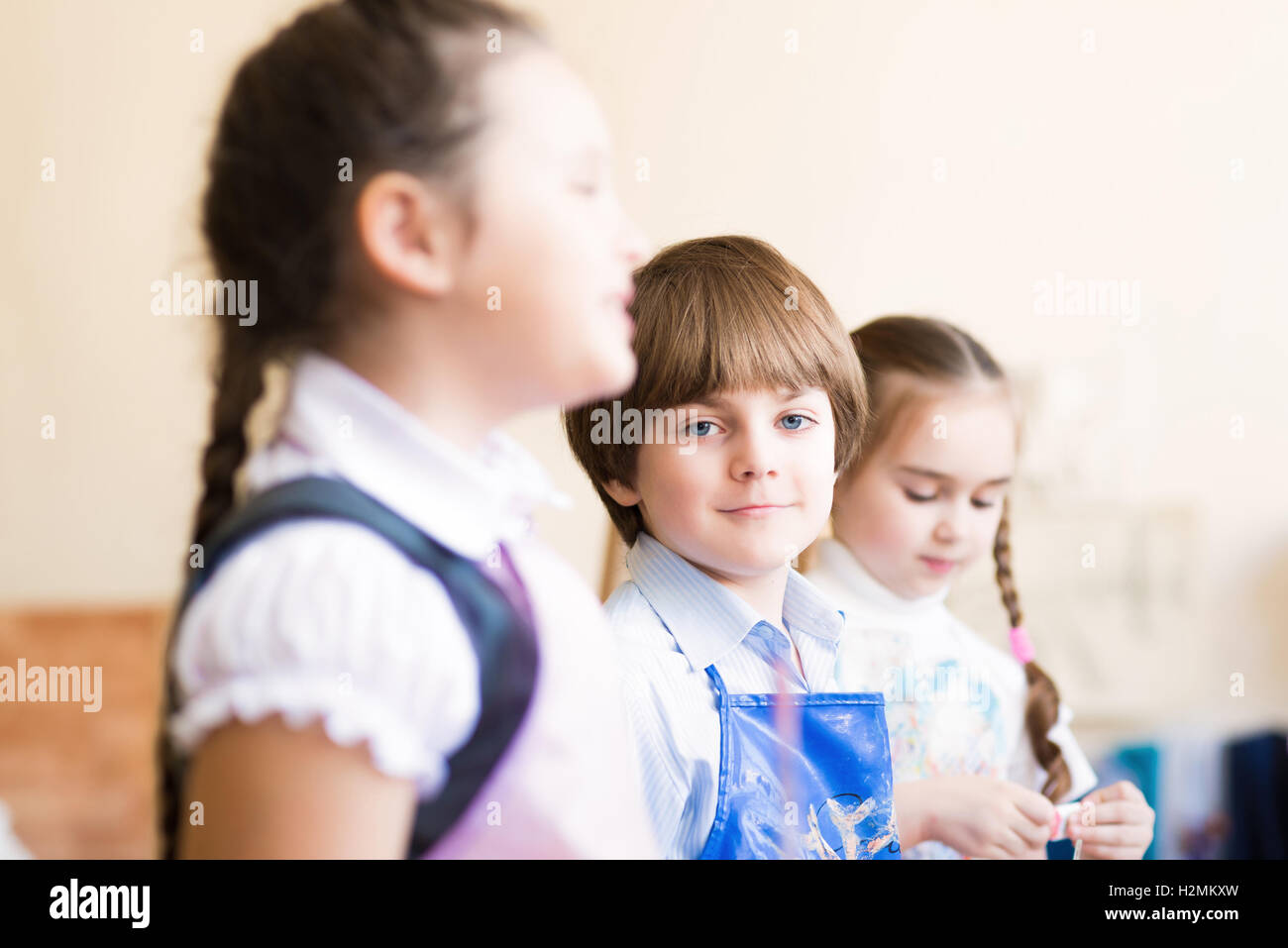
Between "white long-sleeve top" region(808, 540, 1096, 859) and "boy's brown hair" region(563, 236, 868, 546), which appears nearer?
"boy's brown hair" region(563, 236, 868, 546)

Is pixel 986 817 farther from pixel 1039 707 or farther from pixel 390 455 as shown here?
pixel 390 455

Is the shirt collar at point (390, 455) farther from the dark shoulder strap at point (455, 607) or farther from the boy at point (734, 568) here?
the boy at point (734, 568)

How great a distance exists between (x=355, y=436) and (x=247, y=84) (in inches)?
8.2

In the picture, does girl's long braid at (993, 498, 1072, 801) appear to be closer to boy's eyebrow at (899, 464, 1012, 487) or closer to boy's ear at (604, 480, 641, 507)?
boy's eyebrow at (899, 464, 1012, 487)

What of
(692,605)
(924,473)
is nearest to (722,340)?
(692,605)

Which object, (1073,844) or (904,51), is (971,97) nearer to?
(904,51)

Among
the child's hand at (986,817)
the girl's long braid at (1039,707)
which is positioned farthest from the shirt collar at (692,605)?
the girl's long braid at (1039,707)

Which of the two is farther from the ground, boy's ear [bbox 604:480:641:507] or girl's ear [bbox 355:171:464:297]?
girl's ear [bbox 355:171:464:297]

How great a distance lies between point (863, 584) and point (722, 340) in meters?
0.36

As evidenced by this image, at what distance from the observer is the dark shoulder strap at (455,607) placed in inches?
22.0

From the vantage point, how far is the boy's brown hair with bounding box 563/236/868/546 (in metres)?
0.88

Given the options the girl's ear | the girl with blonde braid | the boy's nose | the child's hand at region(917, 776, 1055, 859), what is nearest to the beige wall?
the girl's ear

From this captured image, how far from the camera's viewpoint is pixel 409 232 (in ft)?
1.99

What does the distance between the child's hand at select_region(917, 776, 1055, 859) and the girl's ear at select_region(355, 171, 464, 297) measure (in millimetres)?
625
